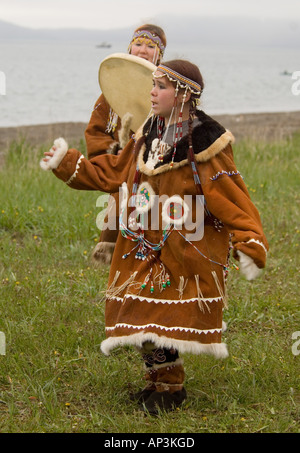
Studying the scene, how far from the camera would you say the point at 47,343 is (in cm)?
463

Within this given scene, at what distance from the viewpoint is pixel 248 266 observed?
350 centimetres

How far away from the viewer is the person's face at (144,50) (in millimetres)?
4582

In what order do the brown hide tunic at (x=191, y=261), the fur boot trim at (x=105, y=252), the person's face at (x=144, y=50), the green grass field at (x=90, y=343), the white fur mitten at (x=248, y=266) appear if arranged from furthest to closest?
the person's face at (x=144, y=50)
the fur boot trim at (x=105, y=252)
the green grass field at (x=90, y=343)
the brown hide tunic at (x=191, y=261)
the white fur mitten at (x=248, y=266)

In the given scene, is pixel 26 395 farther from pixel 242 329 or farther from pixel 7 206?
pixel 7 206

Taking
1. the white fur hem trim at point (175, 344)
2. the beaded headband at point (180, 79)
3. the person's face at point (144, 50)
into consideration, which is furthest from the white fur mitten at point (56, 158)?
the person's face at point (144, 50)

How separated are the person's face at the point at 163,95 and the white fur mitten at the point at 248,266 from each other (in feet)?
2.50

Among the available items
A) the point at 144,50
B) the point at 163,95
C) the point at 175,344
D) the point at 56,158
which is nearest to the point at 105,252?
the point at 56,158

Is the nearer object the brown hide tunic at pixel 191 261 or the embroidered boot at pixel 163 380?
the brown hide tunic at pixel 191 261

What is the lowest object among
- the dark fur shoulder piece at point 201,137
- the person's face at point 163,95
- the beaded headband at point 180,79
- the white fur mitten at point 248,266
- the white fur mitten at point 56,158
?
the white fur mitten at point 248,266

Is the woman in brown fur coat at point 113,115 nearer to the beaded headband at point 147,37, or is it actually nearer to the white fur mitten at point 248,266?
the beaded headband at point 147,37

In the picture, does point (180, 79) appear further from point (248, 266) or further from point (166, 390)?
point (166, 390)

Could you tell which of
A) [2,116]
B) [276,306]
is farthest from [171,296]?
[2,116]

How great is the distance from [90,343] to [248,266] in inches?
58.7

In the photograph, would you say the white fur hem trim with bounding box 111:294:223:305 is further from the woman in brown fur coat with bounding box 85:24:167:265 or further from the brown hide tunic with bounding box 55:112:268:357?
the woman in brown fur coat with bounding box 85:24:167:265
